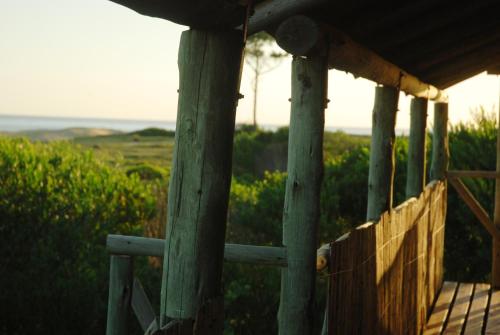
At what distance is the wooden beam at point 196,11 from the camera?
244cm

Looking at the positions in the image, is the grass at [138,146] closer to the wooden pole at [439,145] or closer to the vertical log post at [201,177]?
the wooden pole at [439,145]

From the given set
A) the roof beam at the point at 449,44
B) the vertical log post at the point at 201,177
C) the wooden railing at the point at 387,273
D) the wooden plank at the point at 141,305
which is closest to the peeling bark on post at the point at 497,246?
the wooden railing at the point at 387,273

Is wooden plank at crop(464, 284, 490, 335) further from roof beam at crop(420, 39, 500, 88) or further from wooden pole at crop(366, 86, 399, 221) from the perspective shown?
roof beam at crop(420, 39, 500, 88)

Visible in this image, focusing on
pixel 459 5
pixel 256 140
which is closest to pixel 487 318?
pixel 459 5

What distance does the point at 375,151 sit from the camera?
564 cm

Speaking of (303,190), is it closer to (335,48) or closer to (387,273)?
(335,48)

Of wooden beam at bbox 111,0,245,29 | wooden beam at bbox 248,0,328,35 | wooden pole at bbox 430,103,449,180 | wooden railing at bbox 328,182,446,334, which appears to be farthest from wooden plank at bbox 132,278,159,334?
wooden pole at bbox 430,103,449,180

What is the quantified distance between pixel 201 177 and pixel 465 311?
5.52m

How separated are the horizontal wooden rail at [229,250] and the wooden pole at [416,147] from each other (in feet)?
11.0

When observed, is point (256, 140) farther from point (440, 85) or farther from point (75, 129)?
point (75, 129)

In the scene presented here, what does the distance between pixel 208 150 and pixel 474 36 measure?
13.0 ft

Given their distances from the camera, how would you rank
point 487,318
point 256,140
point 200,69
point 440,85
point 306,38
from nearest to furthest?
point 200,69, point 306,38, point 487,318, point 440,85, point 256,140

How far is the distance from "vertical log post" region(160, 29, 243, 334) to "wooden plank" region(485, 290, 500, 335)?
466 centimetres

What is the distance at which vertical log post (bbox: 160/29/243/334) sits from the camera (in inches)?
109
